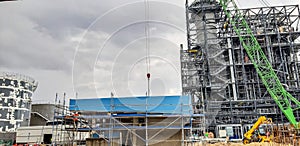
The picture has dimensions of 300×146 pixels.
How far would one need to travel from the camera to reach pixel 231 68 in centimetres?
3284

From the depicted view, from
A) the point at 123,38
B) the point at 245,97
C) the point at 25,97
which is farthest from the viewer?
the point at 25,97

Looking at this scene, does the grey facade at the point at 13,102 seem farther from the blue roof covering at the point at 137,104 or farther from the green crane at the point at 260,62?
the green crane at the point at 260,62

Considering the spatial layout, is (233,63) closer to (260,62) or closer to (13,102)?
(260,62)

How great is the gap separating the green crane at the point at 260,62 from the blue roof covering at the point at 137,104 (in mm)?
22157

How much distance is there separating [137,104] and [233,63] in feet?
84.6

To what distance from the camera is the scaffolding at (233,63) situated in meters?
31.0

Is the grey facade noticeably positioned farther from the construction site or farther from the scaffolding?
the scaffolding

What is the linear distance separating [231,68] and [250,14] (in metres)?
11.0

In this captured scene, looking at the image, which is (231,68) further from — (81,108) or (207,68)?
(81,108)

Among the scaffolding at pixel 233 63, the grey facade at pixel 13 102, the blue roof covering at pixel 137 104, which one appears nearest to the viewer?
the blue roof covering at pixel 137 104

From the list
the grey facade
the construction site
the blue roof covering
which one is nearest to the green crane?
the construction site

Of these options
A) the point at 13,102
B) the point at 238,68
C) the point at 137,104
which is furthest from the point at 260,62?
the point at 13,102

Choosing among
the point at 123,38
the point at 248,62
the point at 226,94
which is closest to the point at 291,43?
the point at 248,62

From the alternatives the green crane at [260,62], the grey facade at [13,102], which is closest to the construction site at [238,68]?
the green crane at [260,62]
